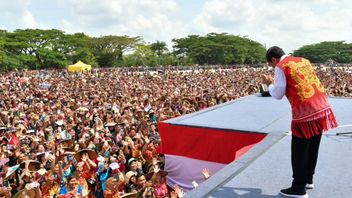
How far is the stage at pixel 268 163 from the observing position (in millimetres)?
2881

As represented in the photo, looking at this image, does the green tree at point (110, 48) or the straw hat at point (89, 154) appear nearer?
the straw hat at point (89, 154)

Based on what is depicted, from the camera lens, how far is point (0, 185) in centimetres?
523

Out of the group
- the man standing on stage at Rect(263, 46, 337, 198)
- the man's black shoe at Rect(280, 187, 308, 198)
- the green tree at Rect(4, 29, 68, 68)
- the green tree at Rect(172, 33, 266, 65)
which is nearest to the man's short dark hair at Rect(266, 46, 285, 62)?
the man standing on stage at Rect(263, 46, 337, 198)

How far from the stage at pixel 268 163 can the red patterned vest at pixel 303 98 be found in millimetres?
491

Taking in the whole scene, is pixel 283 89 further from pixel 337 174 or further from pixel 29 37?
pixel 29 37

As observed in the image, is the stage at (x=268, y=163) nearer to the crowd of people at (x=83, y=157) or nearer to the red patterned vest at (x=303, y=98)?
the red patterned vest at (x=303, y=98)

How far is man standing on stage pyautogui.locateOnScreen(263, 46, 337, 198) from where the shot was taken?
2.73m

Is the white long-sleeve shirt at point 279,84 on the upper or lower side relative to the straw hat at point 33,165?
upper

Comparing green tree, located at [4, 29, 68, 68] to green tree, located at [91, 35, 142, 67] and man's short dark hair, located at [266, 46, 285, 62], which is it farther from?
man's short dark hair, located at [266, 46, 285, 62]

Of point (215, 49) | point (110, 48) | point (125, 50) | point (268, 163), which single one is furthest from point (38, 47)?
point (268, 163)

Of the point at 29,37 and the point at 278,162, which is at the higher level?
the point at 29,37

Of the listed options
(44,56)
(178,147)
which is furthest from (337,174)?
(44,56)

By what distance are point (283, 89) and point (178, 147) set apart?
3.01 metres

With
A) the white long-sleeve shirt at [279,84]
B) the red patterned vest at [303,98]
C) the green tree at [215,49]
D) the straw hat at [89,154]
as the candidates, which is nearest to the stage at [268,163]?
the red patterned vest at [303,98]
